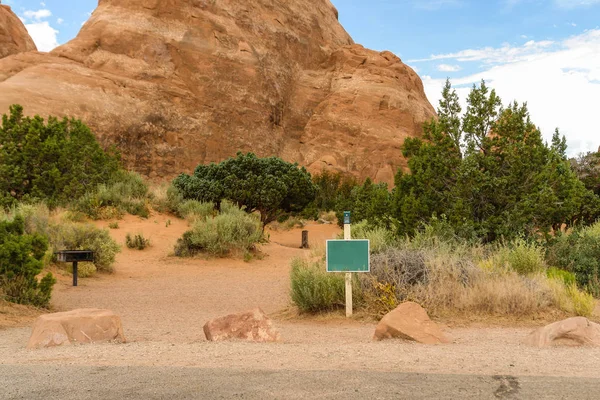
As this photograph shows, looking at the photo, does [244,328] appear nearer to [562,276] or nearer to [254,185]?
[562,276]

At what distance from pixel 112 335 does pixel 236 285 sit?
8.29m

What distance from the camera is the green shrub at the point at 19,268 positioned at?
31.7 feet

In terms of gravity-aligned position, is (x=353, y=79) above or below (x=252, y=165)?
above

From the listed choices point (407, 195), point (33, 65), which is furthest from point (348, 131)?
point (407, 195)

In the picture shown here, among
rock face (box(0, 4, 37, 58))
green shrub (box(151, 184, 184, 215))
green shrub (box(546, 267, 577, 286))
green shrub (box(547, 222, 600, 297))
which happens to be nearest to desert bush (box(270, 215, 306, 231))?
green shrub (box(151, 184, 184, 215))

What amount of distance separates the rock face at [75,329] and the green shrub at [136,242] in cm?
1394

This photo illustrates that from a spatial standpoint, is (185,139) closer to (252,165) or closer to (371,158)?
(371,158)

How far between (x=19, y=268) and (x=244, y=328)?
5.16 metres

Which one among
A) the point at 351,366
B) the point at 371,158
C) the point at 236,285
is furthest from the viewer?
the point at 371,158

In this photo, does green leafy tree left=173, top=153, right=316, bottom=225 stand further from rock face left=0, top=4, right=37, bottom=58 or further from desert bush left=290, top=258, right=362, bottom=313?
rock face left=0, top=4, right=37, bottom=58

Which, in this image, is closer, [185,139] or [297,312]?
[297,312]

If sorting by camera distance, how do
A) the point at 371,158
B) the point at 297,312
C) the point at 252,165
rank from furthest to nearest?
1. the point at 371,158
2. the point at 252,165
3. the point at 297,312

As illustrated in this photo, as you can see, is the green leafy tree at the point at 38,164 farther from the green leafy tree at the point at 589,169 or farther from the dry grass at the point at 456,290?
the green leafy tree at the point at 589,169

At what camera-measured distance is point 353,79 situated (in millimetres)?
63344
